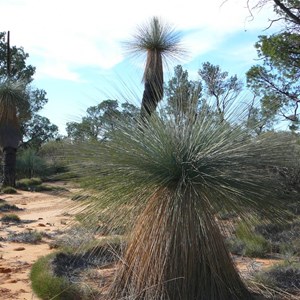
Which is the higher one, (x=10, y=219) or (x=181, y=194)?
(x=181, y=194)

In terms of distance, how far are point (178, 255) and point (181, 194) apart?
0.57 m

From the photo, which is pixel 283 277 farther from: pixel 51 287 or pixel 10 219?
pixel 10 219

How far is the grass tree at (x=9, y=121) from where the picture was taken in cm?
2456

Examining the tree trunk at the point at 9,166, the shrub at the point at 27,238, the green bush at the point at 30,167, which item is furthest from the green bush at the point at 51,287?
the green bush at the point at 30,167

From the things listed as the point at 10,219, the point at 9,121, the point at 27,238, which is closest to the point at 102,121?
the point at 27,238

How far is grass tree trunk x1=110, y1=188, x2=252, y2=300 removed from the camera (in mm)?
4664

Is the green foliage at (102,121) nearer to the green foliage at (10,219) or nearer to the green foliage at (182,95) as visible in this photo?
the green foliage at (182,95)

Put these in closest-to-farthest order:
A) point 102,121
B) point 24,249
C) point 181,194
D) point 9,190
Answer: point 181,194, point 102,121, point 24,249, point 9,190

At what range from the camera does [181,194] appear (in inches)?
185

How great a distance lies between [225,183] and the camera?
15.5 feet

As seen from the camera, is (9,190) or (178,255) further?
(9,190)

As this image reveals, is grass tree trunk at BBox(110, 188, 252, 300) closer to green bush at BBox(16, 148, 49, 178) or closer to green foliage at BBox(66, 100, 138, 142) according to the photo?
green foliage at BBox(66, 100, 138, 142)

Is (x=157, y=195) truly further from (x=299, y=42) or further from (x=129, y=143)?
(x=299, y=42)

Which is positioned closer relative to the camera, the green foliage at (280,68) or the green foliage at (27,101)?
the green foliage at (280,68)
